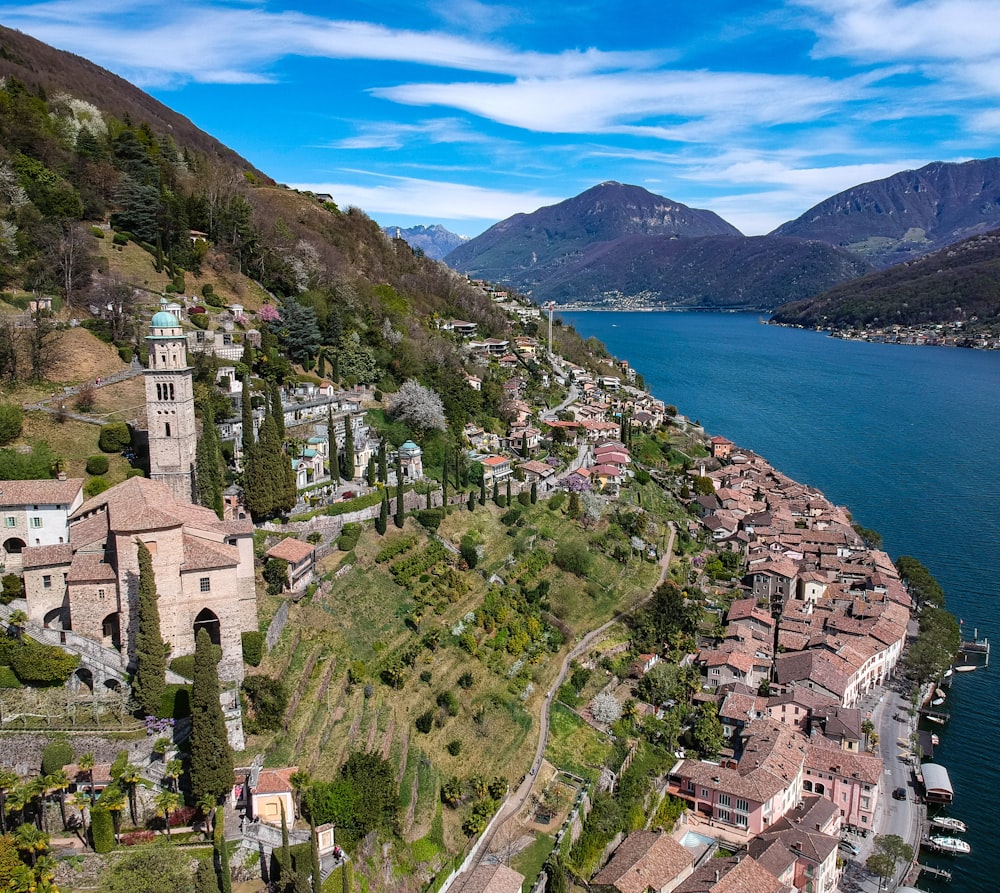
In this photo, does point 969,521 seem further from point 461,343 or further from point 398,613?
point 398,613

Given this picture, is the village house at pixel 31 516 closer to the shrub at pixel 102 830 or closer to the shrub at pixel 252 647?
the shrub at pixel 252 647

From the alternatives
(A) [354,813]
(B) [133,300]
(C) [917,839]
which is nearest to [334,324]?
(B) [133,300]

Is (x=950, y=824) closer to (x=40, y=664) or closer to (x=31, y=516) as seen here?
A: (x=40, y=664)

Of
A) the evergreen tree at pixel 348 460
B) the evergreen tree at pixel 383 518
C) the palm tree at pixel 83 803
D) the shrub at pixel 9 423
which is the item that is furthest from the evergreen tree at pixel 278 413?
the palm tree at pixel 83 803

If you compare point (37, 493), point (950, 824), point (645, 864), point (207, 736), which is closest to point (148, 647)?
point (207, 736)

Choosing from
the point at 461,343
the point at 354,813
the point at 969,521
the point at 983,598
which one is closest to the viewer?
the point at 354,813

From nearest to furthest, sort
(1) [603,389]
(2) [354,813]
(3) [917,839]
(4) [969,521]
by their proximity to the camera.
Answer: (2) [354,813] < (3) [917,839] < (4) [969,521] < (1) [603,389]

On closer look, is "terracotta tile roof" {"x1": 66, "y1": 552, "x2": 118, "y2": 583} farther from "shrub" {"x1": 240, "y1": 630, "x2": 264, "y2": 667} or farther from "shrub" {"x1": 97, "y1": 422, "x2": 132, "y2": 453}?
"shrub" {"x1": 97, "y1": 422, "x2": 132, "y2": 453}
